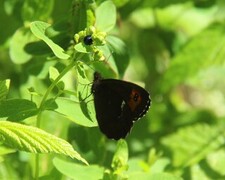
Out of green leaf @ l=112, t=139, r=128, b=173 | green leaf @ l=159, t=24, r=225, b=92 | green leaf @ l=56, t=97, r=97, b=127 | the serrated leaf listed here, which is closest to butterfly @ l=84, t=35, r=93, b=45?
green leaf @ l=56, t=97, r=97, b=127

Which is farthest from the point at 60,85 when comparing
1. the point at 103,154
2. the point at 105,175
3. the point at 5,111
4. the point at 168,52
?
the point at 168,52

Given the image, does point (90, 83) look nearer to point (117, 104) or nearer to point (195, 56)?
point (117, 104)

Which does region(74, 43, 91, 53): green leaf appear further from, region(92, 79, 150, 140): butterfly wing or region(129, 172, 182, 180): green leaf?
region(129, 172, 182, 180): green leaf

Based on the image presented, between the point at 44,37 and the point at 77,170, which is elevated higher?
the point at 44,37

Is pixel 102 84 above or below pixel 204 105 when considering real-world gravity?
above

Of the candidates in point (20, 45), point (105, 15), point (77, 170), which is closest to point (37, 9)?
point (20, 45)

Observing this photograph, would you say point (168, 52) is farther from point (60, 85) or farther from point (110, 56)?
point (60, 85)

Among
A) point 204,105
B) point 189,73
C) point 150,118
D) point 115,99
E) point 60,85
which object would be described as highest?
point 60,85

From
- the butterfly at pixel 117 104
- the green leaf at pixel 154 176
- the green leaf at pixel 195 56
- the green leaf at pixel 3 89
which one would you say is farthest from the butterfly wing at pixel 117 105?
the green leaf at pixel 195 56
